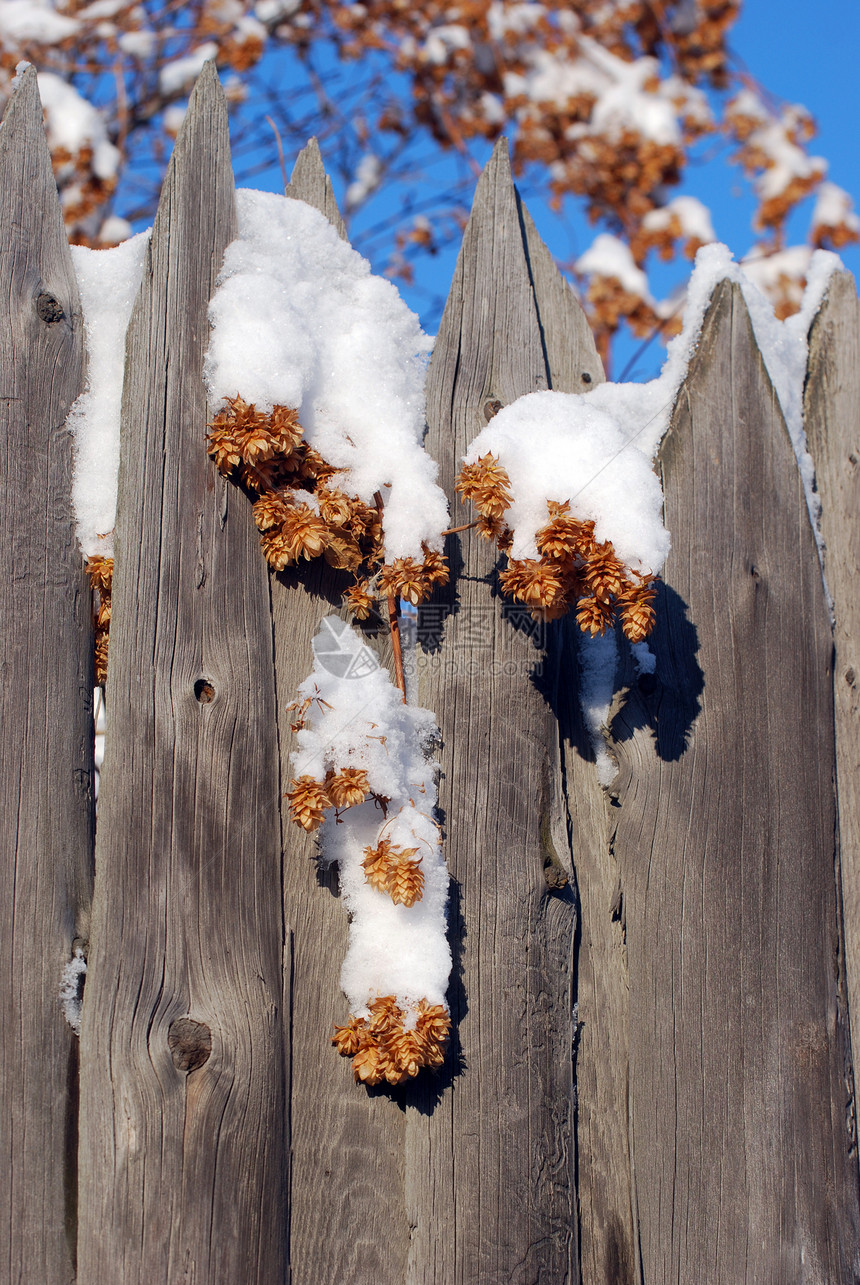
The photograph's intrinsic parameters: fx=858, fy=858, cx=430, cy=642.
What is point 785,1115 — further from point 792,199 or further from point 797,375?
point 792,199

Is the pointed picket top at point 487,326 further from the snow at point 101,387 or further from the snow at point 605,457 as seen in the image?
the snow at point 101,387

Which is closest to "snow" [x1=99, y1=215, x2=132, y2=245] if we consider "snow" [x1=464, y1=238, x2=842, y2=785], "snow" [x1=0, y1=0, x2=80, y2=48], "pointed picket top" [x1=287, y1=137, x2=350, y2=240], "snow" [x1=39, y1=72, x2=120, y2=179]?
"snow" [x1=39, y1=72, x2=120, y2=179]

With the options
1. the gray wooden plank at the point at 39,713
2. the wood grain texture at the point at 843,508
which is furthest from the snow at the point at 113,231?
the wood grain texture at the point at 843,508

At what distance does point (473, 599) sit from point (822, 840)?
35.6 inches

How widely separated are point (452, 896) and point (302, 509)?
70 centimetres

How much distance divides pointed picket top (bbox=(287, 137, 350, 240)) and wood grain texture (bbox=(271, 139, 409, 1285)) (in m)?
0.96

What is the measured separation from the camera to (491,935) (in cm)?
A: 149

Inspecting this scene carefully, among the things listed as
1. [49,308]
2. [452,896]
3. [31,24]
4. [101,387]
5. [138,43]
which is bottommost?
[452,896]

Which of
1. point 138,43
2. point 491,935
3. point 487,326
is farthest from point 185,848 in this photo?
point 138,43

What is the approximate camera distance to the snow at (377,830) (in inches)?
54.2

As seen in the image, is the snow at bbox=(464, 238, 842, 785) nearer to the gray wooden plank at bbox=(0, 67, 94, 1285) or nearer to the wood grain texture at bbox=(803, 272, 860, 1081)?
the wood grain texture at bbox=(803, 272, 860, 1081)

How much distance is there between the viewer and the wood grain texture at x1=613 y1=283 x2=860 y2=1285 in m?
1.56

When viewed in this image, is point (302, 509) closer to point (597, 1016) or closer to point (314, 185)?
point (314, 185)

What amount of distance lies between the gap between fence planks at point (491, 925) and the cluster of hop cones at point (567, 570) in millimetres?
155
